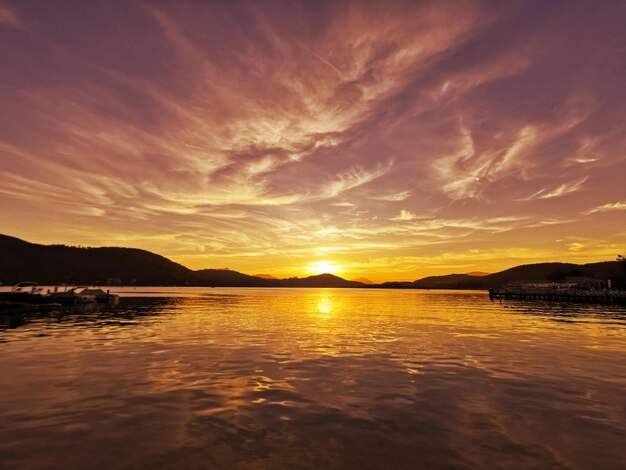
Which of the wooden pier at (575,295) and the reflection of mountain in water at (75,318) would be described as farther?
the wooden pier at (575,295)

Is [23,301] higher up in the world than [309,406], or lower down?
higher up

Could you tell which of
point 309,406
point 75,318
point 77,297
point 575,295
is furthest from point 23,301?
point 575,295

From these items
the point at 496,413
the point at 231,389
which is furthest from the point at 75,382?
the point at 496,413

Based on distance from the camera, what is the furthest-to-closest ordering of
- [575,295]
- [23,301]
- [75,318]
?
[575,295] < [23,301] < [75,318]

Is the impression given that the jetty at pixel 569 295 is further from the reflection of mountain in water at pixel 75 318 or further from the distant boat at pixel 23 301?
the distant boat at pixel 23 301

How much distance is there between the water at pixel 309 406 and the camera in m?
11.0

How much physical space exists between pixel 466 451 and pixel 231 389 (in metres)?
10.9

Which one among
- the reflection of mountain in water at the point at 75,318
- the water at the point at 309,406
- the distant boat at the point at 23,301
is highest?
the distant boat at the point at 23,301

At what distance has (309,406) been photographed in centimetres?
1566

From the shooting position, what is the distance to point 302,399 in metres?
16.6

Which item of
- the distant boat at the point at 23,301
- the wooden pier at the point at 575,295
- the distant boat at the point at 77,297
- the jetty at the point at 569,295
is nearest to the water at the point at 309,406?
the distant boat at the point at 23,301

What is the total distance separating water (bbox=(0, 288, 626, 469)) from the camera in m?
11.0

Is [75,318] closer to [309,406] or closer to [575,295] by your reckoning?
[309,406]

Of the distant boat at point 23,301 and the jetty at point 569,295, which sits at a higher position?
the jetty at point 569,295
